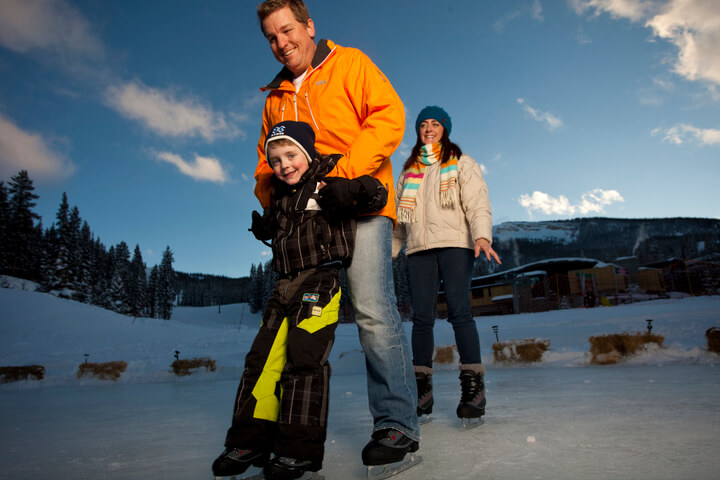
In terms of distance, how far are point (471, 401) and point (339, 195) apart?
1.55 meters

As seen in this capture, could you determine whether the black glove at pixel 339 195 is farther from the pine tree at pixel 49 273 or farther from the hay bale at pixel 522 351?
the pine tree at pixel 49 273

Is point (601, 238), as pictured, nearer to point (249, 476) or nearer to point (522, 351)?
point (522, 351)

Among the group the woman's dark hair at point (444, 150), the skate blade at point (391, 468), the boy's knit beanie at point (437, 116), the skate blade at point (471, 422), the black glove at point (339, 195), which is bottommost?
the skate blade at point (471, 422)

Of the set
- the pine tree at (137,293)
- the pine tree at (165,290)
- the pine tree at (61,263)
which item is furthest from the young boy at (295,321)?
the pine tree at (165,290)

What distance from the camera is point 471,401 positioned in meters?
2.33

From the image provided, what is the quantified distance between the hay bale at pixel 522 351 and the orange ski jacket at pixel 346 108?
231 inches

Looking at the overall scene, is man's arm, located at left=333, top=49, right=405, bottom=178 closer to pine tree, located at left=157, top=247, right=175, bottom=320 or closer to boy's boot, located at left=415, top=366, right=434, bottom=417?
boy's boot, located at left=415, top=366, right=434, bottom=417

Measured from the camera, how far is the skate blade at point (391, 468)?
1.42 meters

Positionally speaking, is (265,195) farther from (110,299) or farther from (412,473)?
(110,299)

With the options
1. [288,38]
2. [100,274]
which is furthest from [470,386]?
[100,274]

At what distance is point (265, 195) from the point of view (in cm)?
194

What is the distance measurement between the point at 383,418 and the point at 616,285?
26432mm

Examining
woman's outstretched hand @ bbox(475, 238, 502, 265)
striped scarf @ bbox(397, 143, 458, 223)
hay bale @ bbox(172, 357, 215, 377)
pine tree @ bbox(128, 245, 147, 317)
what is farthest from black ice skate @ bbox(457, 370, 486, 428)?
pine tree @ bbox(128, 245, 147, 317)

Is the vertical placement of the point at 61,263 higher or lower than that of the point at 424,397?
higher
